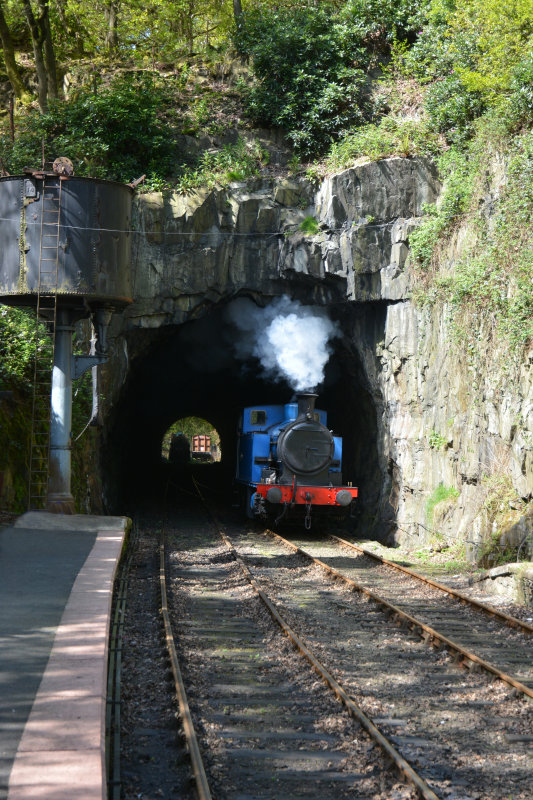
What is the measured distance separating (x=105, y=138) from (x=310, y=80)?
564cm

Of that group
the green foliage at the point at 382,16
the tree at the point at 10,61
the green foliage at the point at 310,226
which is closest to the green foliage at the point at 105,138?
the tree at the point at 10,61

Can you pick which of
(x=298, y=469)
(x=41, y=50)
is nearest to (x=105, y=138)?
(x=41, y=50)

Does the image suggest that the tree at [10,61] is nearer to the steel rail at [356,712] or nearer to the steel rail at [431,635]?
the steel rail at [431,635]

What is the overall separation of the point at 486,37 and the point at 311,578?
40.7 feet

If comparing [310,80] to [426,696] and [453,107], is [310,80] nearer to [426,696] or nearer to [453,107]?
[453,107]

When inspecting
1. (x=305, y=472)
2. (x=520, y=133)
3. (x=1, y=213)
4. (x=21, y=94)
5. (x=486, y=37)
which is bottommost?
(x=305, y=472)

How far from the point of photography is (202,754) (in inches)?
203

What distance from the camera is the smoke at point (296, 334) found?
20438 mm

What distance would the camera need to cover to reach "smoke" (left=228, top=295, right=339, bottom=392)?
2044cm

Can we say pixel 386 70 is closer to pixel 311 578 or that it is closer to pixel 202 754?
pixel 311 578

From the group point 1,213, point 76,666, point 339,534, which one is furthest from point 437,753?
point 339,534

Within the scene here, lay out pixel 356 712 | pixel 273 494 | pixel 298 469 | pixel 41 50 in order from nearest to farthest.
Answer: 1. pixel 356 712
2. pixel 273 494
3. pixel 298 469
4. pixel 41 50

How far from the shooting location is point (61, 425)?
13703 millimetres

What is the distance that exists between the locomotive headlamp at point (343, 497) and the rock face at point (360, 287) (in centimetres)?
114
